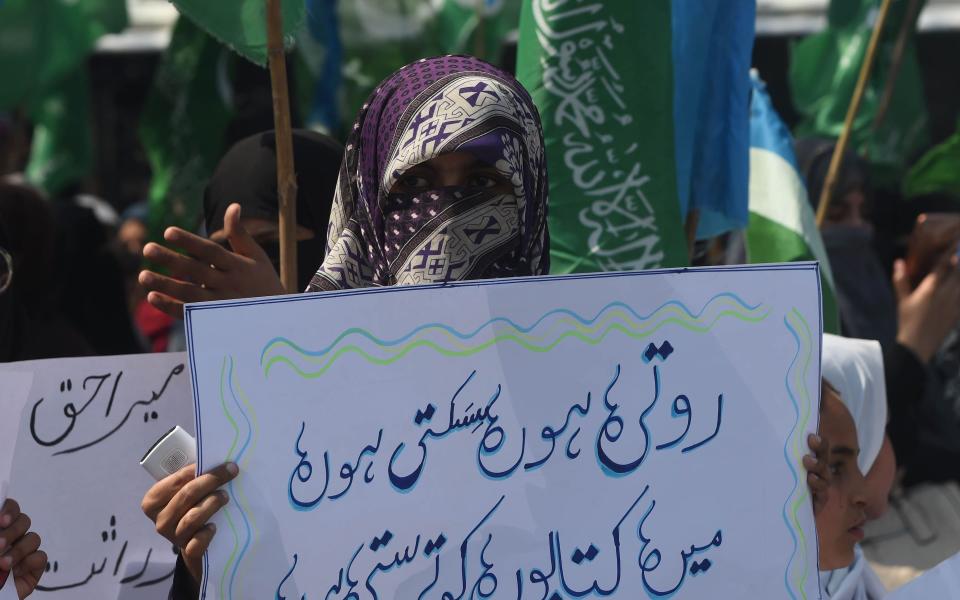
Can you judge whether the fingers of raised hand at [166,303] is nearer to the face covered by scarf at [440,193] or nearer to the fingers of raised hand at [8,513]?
the face covered by scarf at [440,193]

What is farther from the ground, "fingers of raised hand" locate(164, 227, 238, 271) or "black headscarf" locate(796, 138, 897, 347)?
"black headscarf" locate(796, 138, 897, 347)

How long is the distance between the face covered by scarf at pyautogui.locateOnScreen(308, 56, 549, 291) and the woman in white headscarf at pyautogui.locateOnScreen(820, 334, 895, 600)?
0.58 m

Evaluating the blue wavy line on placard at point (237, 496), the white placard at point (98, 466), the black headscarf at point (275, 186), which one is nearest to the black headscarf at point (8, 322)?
the white placard at point (98, 466)

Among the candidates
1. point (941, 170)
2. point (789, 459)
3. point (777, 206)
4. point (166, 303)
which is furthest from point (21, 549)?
point (941, 170)

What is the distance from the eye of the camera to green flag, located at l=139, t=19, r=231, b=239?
19.1 ft

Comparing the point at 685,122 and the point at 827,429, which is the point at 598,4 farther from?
the point at 827,429

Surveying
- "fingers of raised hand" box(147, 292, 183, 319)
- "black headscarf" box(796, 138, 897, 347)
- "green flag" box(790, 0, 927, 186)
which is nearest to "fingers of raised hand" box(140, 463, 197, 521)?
"fingers of raised hand" box(147, 292, 183, 319)

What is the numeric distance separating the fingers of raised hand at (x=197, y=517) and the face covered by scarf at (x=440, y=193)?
0.40m

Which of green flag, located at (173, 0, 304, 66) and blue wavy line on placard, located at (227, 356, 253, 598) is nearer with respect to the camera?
blue wavy line on placard, located at (227, 356, 253, 598)

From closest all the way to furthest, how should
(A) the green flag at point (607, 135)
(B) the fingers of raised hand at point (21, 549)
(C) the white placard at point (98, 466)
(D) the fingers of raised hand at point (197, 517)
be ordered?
(D) the fingers of raised hand at point (197, 517) < (B) the fingers of raised hand at point (21, 549) < (C) the white placard at point (98, 466) < (A) the green flag at point (607, 135)

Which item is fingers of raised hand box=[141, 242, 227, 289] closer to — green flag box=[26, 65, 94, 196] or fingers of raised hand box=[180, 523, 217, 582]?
fingers of raised hand box=[180, 523, 217, 582]

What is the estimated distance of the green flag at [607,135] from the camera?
2.44 metres

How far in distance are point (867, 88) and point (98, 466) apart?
408cm

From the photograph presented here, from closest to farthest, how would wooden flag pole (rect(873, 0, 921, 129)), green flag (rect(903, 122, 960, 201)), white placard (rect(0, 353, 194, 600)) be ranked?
white placard (rect(0, 353, 194, 600)), green flag (rect(903, 122, 960, 201)), wooden flag pole (rect(873, 0, 921, 129))
